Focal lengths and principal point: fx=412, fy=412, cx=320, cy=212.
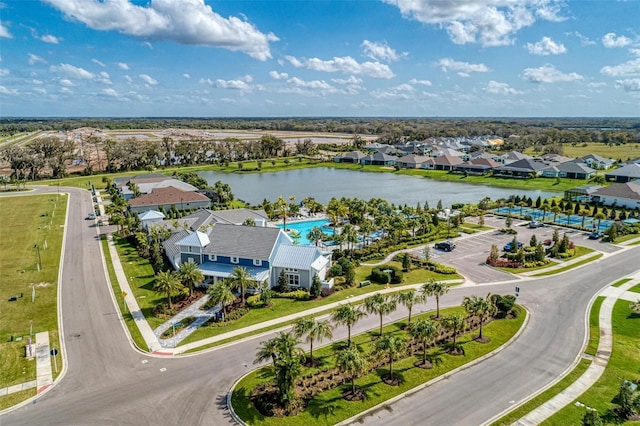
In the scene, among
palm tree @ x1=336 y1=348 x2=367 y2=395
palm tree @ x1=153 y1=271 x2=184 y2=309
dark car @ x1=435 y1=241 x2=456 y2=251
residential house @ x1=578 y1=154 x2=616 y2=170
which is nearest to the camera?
palm tree @ x1=336 y1=348 x2=367 y2=395

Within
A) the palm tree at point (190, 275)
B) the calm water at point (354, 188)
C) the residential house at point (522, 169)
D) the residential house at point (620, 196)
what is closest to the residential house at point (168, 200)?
the calm water at point (354, 188)

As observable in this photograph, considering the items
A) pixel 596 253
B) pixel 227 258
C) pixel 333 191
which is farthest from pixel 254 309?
pixel 333 191

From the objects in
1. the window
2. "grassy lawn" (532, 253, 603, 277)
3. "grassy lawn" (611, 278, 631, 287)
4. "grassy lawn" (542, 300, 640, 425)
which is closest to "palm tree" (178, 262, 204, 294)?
the window

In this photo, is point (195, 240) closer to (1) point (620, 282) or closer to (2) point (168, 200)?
(2) point (168, 200)

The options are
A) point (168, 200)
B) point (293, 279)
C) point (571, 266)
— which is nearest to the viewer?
point (293, 279)

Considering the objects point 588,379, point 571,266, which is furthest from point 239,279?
point 571,266

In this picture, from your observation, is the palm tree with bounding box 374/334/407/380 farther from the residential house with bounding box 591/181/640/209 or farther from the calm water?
the residential house with bounding box 591/181/640/209

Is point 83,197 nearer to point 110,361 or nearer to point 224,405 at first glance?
point 110,361
